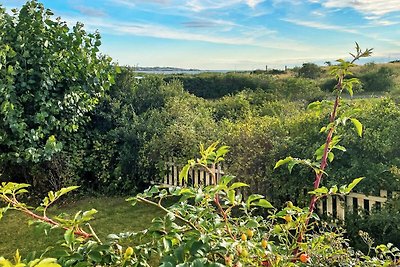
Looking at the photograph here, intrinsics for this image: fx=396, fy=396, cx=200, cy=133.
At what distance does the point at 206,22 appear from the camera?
902 cm

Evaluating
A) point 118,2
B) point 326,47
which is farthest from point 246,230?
point 118,2

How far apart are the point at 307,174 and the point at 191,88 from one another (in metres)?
15.0

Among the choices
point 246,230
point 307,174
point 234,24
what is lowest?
point 307,174

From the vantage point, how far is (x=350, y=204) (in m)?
4.14

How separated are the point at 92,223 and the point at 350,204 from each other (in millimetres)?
3335

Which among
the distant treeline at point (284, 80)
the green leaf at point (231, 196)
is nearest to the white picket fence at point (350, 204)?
the green leaf at point (231, 196)

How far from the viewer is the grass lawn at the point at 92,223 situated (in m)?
4.79

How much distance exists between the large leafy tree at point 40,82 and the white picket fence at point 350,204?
3.96 meters

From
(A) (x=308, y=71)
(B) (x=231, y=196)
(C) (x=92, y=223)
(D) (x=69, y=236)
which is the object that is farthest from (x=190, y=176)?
(A) (x=308, y=71)

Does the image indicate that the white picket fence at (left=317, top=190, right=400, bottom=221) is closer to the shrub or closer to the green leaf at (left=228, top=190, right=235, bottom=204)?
the green leaf at (left=228, top=190, right=235, bottom=204)

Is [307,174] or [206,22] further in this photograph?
[206,22]

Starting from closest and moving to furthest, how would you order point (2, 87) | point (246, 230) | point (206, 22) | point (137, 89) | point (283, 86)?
point (246, 230), point (2, 87), point (137, 89), point (206, 22), point (283, 86)

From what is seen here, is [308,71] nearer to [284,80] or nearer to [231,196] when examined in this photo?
[284,80]

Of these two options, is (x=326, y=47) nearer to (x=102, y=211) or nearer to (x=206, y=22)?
(x=206, y=22)
